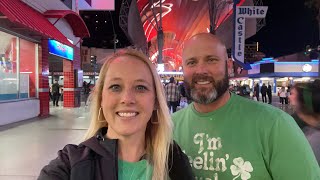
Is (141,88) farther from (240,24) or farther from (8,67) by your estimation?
(240,24)

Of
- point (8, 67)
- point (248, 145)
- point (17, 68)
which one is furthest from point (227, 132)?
point (17, 68)

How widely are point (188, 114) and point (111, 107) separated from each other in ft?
2.69

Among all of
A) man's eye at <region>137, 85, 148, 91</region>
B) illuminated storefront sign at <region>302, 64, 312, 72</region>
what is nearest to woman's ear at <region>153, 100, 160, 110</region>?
man's eye at <region>137, 85, 148, 91</region>

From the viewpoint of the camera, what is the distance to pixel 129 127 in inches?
64.9

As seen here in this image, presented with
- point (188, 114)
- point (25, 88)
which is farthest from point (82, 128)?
point (188, 114)

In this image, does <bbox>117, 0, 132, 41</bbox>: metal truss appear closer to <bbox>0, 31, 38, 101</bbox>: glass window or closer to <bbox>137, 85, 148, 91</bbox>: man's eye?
<bbox>0, 31, 38, 101</bbox>: glass window

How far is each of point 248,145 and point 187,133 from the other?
15.2 inches

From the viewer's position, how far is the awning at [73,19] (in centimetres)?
1572

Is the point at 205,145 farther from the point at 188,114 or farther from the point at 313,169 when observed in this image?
the point at 313,169

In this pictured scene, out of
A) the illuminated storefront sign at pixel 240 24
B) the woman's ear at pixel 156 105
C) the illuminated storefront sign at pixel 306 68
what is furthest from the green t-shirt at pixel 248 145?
the illuminated storefront sign at pixel 306 68

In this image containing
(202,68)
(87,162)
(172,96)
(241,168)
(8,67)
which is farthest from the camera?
(172,96)

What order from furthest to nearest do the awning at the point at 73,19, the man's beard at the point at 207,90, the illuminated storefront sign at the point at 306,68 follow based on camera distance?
the illuminated storefront sign at the point at 306,68 → the awning at the point at 73,19 → the man's beard at the point at 207,90

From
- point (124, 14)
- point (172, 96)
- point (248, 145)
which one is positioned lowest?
point (172, 96)

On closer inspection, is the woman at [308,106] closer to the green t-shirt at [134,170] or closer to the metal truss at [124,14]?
the green t-shirt at [134,170]
